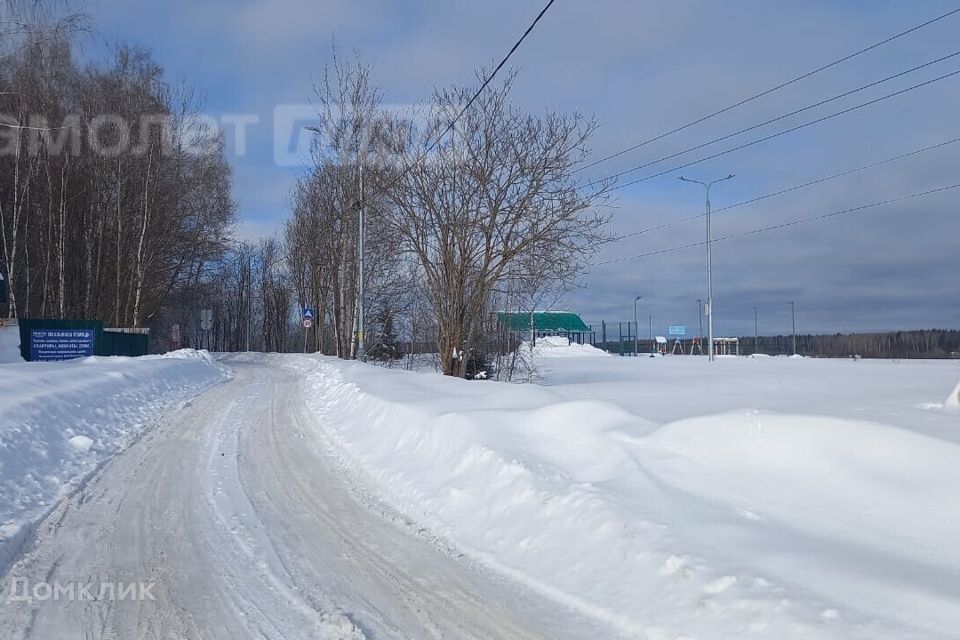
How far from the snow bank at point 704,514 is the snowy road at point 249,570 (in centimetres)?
47

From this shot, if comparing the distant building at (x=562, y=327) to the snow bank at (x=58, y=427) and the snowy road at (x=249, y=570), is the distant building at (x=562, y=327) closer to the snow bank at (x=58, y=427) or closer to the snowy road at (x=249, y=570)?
the snow bank at (x=58, y=427)

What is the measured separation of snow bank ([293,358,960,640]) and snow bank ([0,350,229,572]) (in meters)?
3.65

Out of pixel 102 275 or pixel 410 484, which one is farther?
pixel 102 275

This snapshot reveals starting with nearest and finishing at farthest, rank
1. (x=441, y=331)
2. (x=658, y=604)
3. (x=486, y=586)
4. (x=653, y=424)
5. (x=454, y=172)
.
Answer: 1. (x=658, y=604)
2. (x=486, y=586)
3. (x=653, y=424)
4. (x=454, y=172)
5. (x=441, y=331)

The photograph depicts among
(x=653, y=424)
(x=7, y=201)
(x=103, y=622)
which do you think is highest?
(x=7, y=201)

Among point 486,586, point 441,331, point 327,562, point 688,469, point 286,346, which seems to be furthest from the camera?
point 286,346

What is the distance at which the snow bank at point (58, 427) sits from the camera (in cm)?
780

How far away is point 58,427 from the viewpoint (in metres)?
11.6

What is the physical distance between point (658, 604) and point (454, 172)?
59.7 ft

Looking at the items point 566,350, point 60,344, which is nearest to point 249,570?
point 60,344

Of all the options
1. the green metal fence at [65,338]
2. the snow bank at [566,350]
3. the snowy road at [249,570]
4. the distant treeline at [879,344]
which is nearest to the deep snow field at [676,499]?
the snowy road at [249,570]

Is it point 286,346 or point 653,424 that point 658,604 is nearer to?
point 653,424

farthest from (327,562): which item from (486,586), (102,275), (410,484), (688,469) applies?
(102,275)

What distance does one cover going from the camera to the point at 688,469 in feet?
24.7
